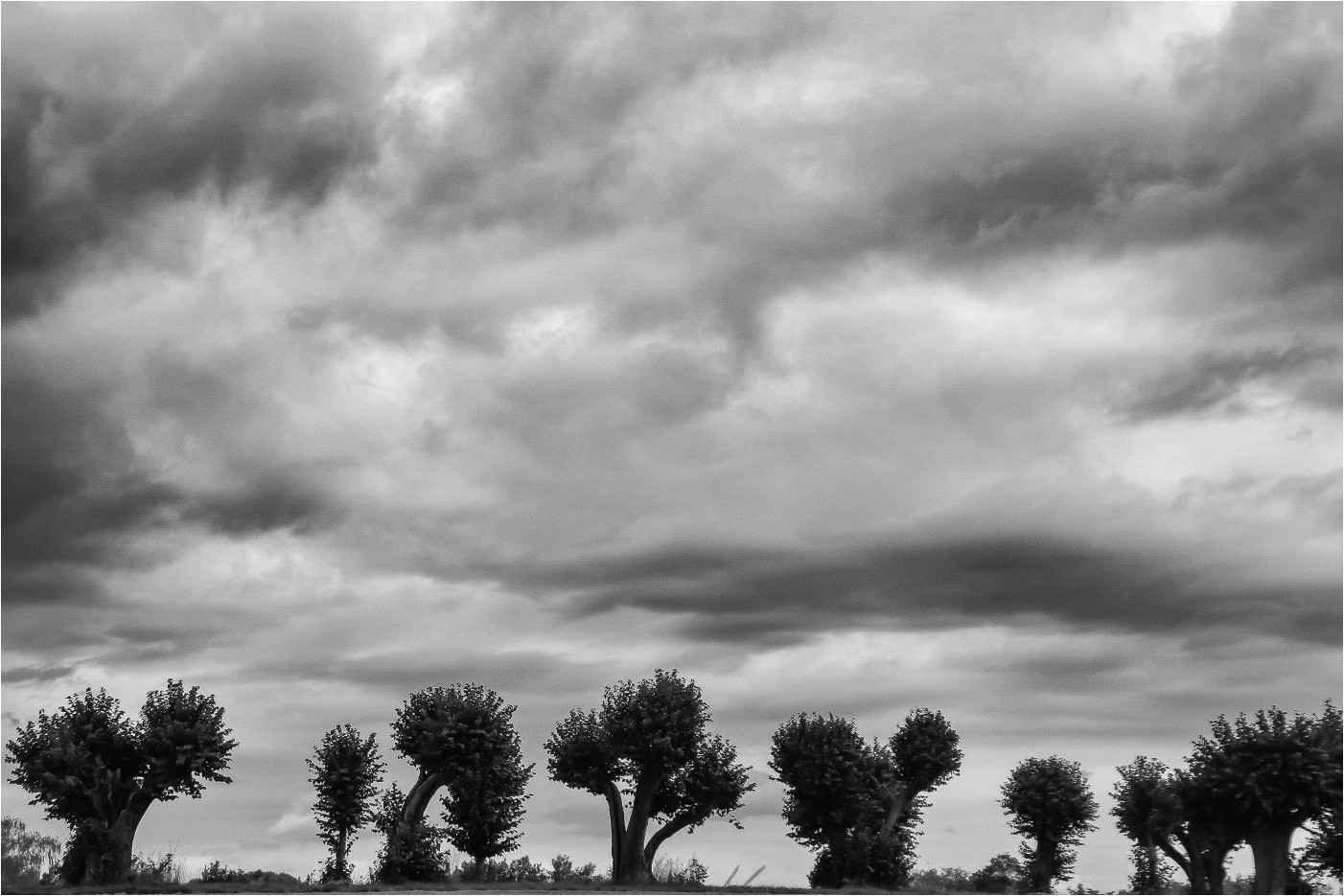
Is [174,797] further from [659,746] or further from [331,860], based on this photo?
[659,746]

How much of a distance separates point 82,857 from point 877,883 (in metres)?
52.7

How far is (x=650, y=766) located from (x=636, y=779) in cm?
169

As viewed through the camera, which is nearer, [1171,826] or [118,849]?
[118,849]

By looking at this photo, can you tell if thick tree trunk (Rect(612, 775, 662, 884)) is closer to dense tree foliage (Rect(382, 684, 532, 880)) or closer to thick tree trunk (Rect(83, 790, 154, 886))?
dense tree foliage (Rect(382, 684, 532, 880))

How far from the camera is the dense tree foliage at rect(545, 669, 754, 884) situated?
87.0 metres

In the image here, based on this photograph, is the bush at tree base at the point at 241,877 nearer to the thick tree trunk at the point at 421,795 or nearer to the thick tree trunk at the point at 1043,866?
the thick tree trunk at the point at 421,795

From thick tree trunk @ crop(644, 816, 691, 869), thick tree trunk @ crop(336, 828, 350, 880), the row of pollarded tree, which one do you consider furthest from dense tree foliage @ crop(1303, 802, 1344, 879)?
thick tree trunk @ crop(336, 828, 350, 880)

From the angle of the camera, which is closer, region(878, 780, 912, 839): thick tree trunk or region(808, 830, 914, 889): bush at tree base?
region(808, 830, 914, 889): bush at tree base

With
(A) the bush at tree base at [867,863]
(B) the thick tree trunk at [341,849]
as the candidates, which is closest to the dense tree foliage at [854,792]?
(A) the bush at tree base at [867,863]

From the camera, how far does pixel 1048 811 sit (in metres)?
105

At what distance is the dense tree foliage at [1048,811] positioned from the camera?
105 metres

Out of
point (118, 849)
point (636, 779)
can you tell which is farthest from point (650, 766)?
point (118, 849)

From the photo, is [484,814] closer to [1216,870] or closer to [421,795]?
[421,795]

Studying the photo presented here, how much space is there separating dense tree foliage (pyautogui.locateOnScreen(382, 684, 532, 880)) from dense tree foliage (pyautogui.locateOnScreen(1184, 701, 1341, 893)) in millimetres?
49540
